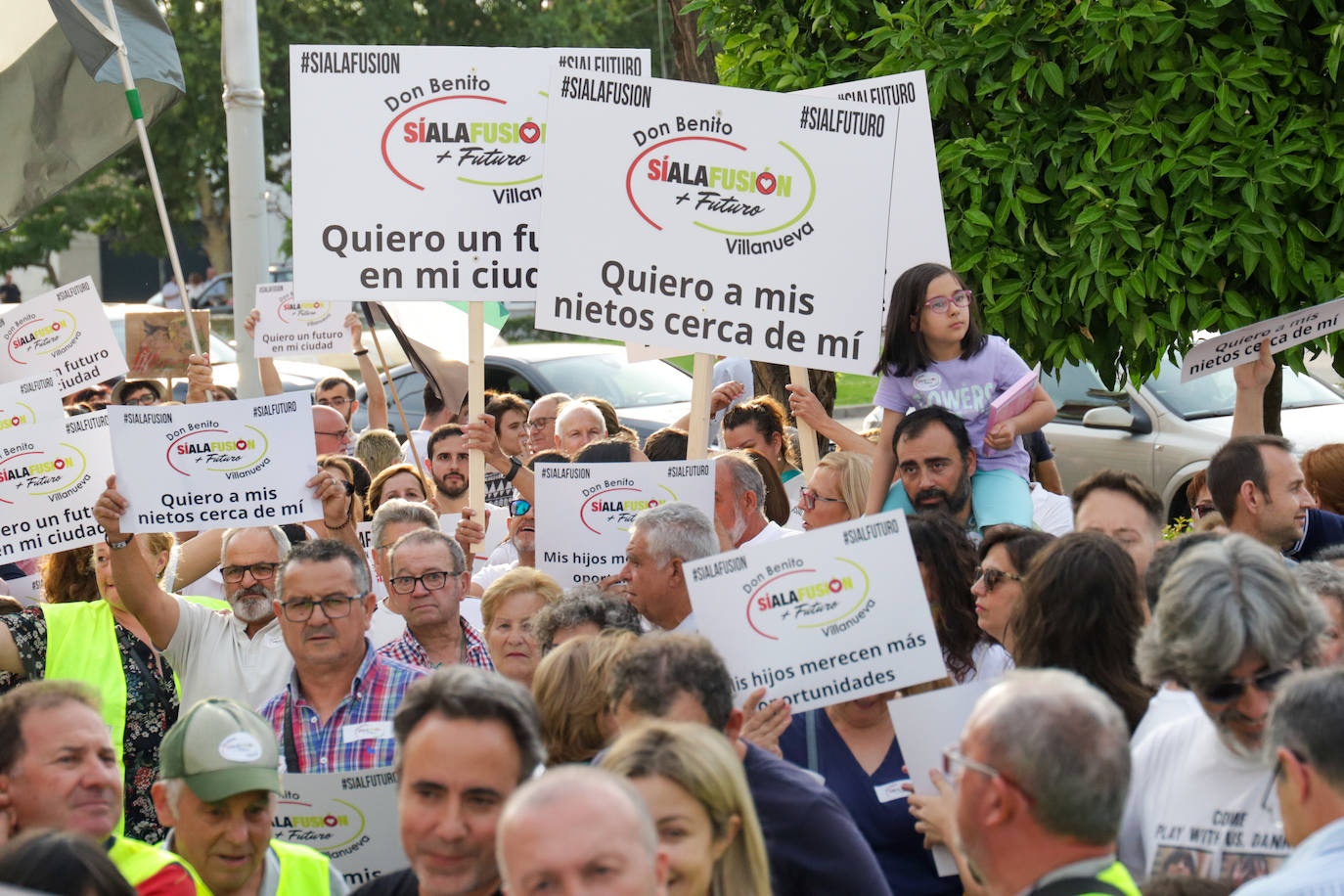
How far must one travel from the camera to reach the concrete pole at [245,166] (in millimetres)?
10992

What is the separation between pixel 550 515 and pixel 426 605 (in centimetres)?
87

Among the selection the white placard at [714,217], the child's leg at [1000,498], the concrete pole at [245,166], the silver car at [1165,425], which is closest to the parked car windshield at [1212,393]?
the silver car at [1165,425]

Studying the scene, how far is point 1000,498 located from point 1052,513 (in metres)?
0.90

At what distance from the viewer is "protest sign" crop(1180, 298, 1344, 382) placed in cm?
643

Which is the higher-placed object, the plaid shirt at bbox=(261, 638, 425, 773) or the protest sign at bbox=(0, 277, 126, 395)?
the protest sign at bbox=(0, 277, 126, 395)

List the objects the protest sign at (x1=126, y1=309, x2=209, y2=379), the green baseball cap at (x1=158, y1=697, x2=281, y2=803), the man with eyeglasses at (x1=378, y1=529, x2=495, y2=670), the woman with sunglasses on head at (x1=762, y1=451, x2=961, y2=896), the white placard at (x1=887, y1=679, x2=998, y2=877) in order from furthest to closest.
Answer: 1. the protest sign at (x1=126, y1=309, x2=209, y2=379)
2. the man with eyeglasses at (x1=378, y1=529, x2=495, y2=670)
3. the woman with sunglasses on head at (x1=762, y1=451, x2=961, y2=896)
4. the white placard at (x1=887, y1=679, x2=998, y2=877)
5. the green baseball cap at (x1=158, y1=697, x2=281, y2=803)

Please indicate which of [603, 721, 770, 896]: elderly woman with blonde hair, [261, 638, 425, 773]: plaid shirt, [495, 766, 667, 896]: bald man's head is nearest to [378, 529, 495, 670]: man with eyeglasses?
[261, 638, 425, 773]: plaid shirt

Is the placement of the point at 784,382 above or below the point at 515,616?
above

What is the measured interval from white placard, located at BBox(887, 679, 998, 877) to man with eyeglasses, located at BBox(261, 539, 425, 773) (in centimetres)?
156

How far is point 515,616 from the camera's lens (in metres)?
5.09

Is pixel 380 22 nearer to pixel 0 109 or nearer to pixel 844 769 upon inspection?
pixel 0 109

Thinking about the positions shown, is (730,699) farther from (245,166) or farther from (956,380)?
(245,166)

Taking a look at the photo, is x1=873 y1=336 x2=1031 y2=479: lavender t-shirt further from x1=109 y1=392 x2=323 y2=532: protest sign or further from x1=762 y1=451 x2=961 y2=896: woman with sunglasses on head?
x1=109 y1=392 x2=323 y2=532: protest sign

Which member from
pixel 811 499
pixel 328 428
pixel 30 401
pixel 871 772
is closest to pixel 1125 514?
pixel 811 499
